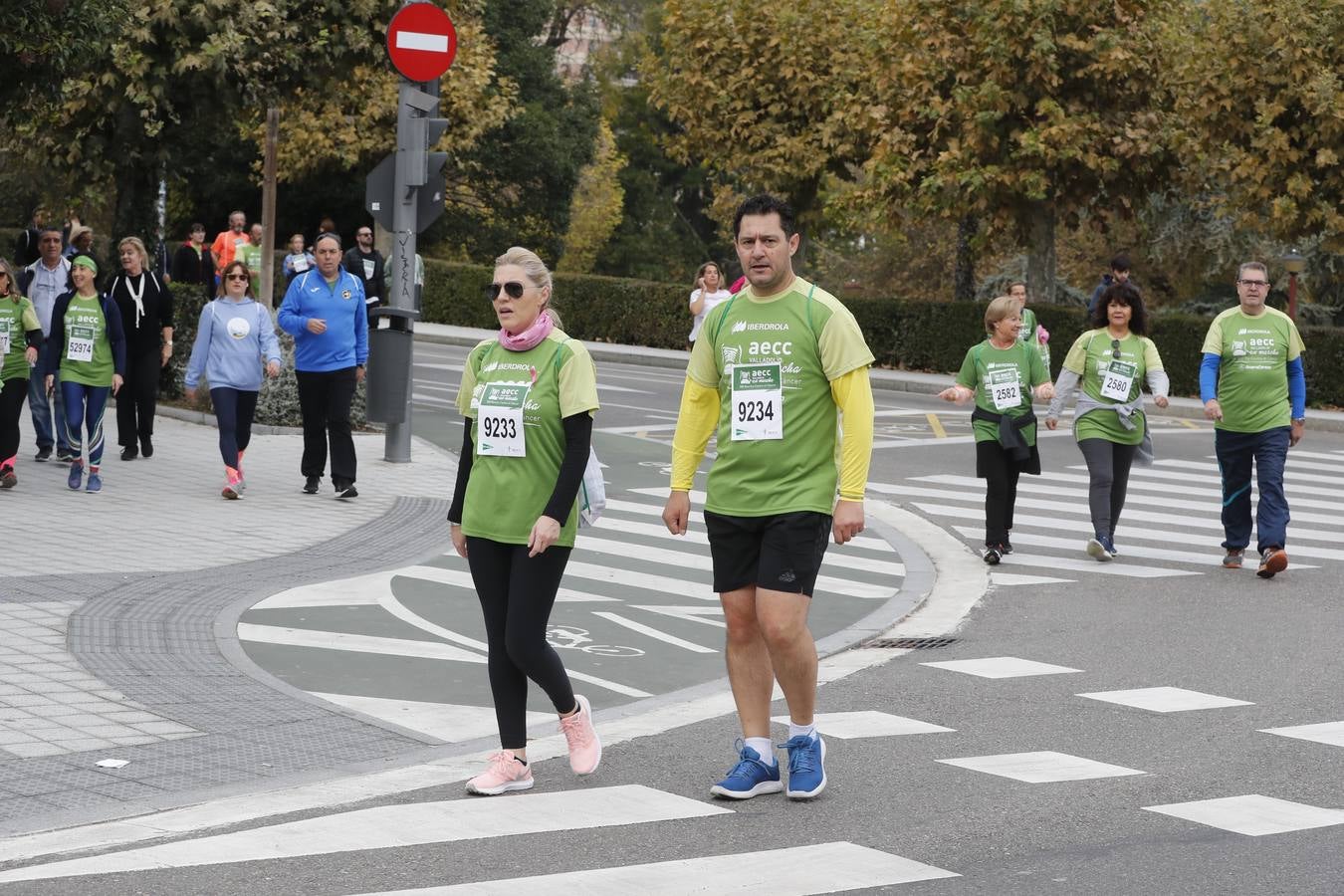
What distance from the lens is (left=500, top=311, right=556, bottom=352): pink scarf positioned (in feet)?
21.3

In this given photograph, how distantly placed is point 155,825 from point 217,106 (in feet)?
56.7

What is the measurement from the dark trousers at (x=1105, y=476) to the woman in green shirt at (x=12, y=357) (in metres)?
7.30

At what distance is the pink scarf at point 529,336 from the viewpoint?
648 cm

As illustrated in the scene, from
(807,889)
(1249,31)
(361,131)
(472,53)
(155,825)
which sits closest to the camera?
(807,889)

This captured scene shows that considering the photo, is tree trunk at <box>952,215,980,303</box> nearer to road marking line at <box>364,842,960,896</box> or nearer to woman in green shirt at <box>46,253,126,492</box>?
woman in green shirt at <box>46,253,126,492</box>

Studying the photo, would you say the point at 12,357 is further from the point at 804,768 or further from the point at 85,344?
the point at 804,768

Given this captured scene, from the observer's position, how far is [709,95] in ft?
125

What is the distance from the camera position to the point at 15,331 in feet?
46.7

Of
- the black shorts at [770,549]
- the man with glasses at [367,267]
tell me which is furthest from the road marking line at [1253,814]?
the man with glasses at [367,267]

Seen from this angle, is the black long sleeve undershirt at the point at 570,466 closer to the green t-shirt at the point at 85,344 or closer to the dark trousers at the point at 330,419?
the dark trousers at the point at 330,419

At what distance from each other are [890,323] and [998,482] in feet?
71.7

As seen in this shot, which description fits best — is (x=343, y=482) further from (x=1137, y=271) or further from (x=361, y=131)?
(x=1137, y=271)

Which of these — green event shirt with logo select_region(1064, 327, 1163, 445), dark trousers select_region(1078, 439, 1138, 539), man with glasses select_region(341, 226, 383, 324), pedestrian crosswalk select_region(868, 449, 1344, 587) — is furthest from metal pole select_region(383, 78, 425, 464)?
dark trousers select_region(1078, 439, 1138, 539)

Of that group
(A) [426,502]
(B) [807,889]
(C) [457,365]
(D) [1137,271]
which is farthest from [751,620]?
(D) [1137,271]
